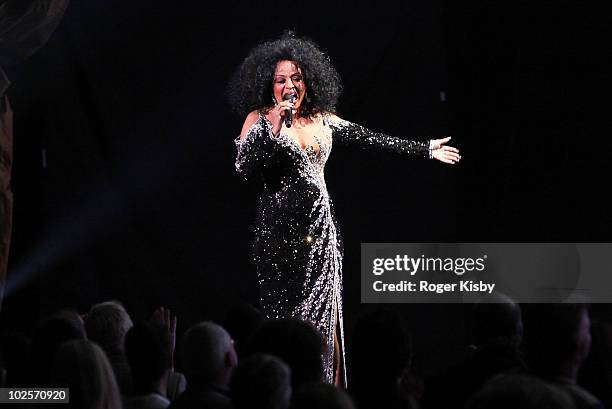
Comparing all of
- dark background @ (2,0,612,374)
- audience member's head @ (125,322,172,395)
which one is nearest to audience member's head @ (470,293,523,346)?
audience member's head @ (125,322,172,395)

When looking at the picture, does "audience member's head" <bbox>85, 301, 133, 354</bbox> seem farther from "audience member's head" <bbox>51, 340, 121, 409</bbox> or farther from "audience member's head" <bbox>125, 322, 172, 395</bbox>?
"audience member's head" <bbox>51, 340, 121, 409</bbox>

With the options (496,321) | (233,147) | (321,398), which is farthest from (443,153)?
(321,398)

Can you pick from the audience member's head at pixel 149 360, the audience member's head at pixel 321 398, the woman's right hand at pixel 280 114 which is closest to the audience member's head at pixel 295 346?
the audience member's head at pixel 149 360

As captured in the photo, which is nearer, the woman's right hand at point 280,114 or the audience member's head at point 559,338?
the audience member's head at point 559,338

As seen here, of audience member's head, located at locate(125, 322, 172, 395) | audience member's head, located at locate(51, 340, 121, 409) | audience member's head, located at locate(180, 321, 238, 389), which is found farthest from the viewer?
audience member's head, located at locate(125, 322, 172, 395)

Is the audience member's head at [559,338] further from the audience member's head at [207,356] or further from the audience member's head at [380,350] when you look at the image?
the audience member's head at [207,356]

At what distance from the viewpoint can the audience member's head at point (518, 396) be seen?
2426mm

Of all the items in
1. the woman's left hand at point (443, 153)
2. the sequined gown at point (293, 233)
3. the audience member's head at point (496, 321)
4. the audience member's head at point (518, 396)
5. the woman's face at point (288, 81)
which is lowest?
the audience member's head at point (518, 396)

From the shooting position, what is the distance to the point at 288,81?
5.82 meters

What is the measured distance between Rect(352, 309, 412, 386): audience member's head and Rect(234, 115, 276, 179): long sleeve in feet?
6.96

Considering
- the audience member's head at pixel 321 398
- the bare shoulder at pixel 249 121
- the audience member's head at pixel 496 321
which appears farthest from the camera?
the bare shoulder at pixel 249 121

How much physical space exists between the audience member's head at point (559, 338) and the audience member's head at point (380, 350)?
40cm

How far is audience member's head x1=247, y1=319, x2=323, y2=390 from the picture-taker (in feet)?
11.2

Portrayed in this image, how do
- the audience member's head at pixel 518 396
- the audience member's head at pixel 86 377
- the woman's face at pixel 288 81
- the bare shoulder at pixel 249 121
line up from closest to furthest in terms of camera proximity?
the audience member's head at pixel 518 396
the audience member's head at pixel 86 377
the bare shoulder at pixel 249 121
the woman's face at pixel 288 81
